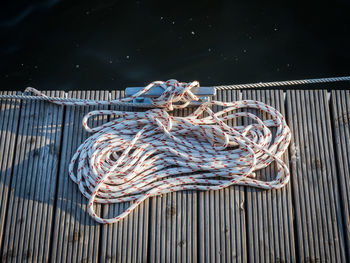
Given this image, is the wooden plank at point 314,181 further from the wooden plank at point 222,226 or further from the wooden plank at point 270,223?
the wooden plank at point 222,226

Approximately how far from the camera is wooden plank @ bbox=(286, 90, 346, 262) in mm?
3111

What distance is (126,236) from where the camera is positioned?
3.16m

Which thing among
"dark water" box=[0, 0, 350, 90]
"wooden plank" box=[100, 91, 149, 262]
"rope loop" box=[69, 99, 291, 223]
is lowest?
"wooden plank" box=[100, 91, 149, 262]

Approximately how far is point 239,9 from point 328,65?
1.46 m

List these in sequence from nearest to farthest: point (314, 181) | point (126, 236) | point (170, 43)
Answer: point (126, 236), point (314, 181), point (170, 43)

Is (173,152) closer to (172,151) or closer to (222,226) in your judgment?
(172,151)

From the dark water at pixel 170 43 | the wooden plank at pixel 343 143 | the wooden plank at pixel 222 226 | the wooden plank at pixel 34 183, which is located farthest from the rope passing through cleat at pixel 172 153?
the dark water at pixel 170 43

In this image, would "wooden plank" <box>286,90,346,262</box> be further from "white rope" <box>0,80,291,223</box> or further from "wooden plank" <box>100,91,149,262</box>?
"wooden plank" <box>100,91,149,262</box>

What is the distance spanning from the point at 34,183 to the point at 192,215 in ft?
4.78

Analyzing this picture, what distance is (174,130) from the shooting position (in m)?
3.48

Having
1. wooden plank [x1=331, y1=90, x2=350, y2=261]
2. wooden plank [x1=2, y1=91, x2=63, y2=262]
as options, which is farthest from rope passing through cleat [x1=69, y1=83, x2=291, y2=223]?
wooden plank [x1=331, y1=90, x2=350, y2=261]

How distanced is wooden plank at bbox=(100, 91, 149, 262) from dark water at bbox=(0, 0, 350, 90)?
2.23 metres

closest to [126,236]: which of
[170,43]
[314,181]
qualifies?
[314,181]

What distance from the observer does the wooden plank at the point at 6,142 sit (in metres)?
3.34
